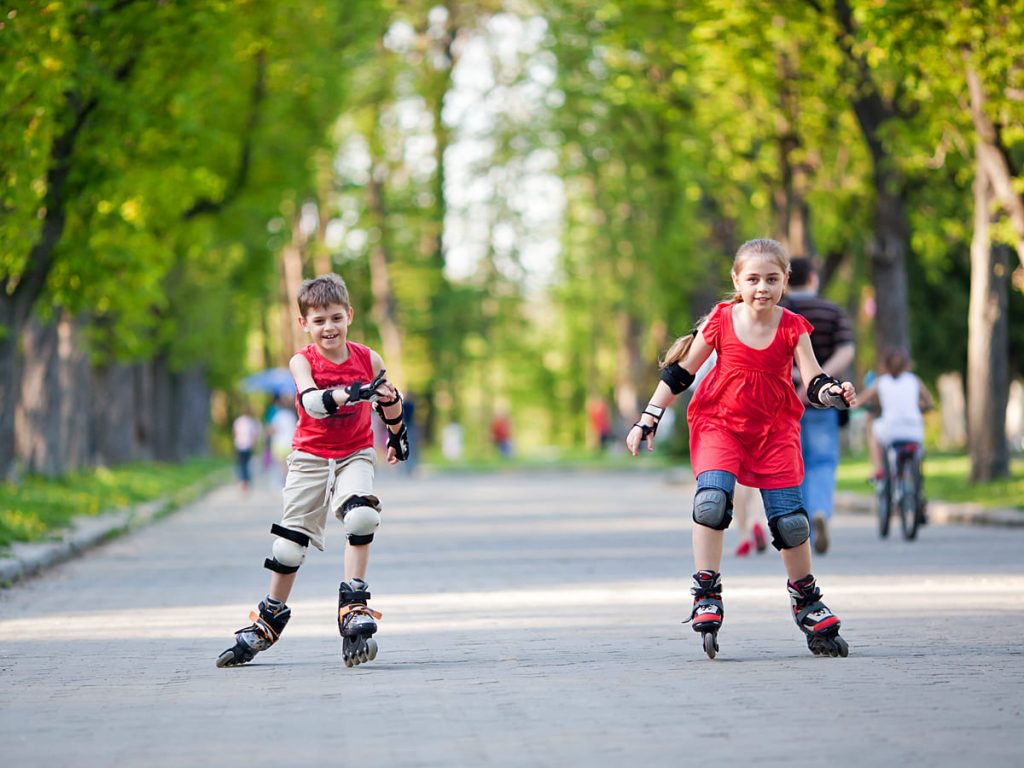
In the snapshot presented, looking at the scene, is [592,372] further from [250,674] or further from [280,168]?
[250,674]

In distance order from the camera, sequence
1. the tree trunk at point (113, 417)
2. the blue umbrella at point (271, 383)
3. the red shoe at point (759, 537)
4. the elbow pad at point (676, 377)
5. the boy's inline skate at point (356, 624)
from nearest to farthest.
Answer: the boy's inline skate at point (356, 624) < the elbow pad at point (676, 377) < the red shoe at point (759, 537) < the tree trunk at point (113, 417) < the blue umbrella at point (271, 383)

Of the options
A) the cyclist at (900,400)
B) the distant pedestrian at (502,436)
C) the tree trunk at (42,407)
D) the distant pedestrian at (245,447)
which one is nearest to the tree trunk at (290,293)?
the distant pedestrian at (502,436)

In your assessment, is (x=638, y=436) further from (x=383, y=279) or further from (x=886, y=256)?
(x=383, y=279)

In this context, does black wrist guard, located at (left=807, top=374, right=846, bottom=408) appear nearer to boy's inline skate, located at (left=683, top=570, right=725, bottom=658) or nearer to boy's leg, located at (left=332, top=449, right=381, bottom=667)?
boy's inline skate, located at (left=683, top=570, right=725, bottom=658)

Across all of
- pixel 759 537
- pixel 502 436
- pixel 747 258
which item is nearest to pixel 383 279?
pixel 502 436

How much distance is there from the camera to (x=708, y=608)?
8.95 metres

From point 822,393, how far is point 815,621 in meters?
1.01

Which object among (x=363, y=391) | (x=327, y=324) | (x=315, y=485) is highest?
(x=327, y=324)

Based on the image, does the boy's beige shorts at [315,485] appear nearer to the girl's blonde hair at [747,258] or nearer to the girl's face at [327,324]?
the girl's face at [327,324]

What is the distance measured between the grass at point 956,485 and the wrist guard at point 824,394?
1205 cm

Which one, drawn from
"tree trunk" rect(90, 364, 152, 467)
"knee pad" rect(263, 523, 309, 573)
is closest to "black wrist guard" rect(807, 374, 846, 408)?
"knee pad" rect(263, 523, 309, 573)

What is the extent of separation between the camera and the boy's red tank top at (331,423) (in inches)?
362

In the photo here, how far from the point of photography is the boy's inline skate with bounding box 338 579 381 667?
8938mm

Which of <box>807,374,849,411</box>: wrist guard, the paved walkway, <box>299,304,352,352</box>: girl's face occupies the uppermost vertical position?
<box>299,304,352,352</box>: girl's face
